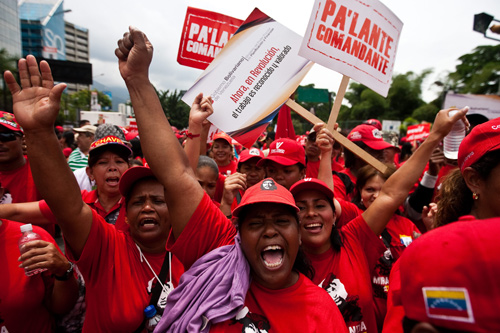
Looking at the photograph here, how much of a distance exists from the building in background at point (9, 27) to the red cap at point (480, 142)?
7032 cm

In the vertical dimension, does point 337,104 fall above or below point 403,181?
above

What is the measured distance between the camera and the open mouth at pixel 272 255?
1.59 m

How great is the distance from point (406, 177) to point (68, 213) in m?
1.95

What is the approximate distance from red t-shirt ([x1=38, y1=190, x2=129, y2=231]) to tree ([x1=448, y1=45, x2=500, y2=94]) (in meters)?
34.8

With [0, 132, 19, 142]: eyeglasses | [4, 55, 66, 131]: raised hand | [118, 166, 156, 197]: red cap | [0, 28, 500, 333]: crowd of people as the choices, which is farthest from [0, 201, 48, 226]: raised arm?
[4, 55, 66, 131]: raised hand

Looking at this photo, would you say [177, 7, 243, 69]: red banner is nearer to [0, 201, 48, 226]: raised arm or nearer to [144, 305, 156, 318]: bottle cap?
[0, 201, 48, 226]: raised arm

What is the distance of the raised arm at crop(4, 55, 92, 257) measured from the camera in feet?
4.70

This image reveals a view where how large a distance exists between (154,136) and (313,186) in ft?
3.61

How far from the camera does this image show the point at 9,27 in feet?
192

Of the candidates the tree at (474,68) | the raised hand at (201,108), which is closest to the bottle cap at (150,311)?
the raised hand at (201,108)

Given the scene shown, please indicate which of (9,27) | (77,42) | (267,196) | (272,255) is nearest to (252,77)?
(267,196)

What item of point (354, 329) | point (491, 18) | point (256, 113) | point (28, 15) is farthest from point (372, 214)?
point (28, 15)

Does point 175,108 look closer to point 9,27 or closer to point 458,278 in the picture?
point 9,27

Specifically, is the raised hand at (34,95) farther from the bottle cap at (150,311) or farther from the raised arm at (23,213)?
the raised arm at (23,213)
